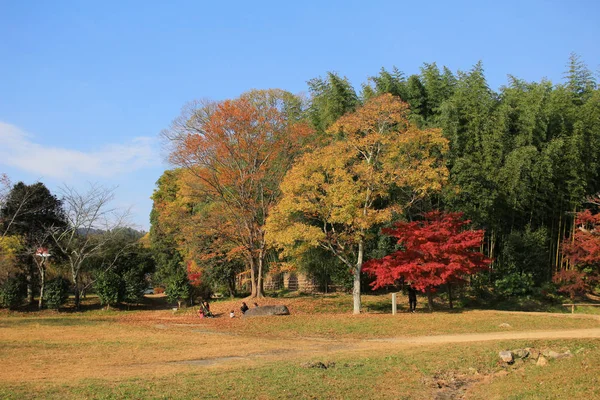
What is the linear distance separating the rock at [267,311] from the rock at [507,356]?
41.3 ft

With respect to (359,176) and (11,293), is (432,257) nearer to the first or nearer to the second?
(359,176)

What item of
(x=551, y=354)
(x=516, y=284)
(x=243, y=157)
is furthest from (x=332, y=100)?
(x=551, y=354)

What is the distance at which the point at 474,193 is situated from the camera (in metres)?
26.4

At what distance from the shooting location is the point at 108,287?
30188mm

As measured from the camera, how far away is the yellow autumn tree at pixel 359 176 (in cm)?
2234

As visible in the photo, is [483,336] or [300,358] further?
[483,336]

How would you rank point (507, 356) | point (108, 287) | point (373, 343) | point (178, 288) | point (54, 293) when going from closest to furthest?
1. point (507, 356)
2. point (373, 343)
3. point (54, 293)
4. point (108, 287)
5. point (178, 288)

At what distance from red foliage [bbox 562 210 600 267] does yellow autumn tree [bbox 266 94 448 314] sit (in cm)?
699

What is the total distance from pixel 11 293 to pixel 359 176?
63.8 feet

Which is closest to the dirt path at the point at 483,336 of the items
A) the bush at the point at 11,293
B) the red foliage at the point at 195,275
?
the red foliage at the point at 195,275

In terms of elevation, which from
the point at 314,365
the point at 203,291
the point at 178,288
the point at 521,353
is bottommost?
the point at 314,365

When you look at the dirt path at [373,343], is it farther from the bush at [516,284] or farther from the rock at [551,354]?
the bush at [516,284]

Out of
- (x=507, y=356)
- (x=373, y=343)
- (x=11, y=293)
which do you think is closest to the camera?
(x=507, y=356)

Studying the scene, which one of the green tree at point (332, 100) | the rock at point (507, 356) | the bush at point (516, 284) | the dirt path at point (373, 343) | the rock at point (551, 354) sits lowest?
the dirt path at point (373, 343)
